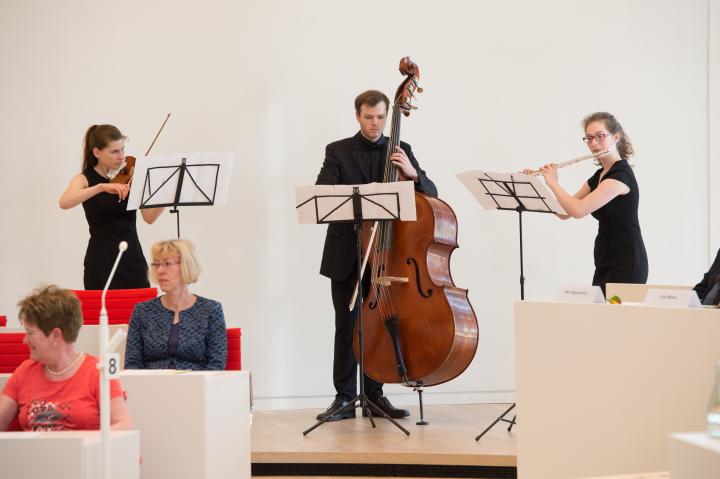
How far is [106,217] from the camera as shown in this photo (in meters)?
4.79

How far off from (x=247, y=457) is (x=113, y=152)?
195cm

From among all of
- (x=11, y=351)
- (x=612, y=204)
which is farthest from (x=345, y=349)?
(x=11, y=351)

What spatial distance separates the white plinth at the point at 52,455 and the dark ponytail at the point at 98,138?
7.87 feet

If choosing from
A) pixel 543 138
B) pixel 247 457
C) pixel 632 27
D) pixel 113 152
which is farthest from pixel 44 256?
pixel 632 27

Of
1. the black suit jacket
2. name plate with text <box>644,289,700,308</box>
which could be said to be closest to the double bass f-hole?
the black suit jacket

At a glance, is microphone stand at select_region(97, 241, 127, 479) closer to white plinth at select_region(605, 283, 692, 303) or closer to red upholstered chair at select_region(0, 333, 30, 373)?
red upholstered chair at select_region(0, 333, 30, 373)

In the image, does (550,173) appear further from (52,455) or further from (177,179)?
(52,455)

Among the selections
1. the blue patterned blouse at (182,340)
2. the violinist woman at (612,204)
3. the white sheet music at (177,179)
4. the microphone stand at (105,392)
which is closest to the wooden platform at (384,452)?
the blue patterned blouse at (182,340)

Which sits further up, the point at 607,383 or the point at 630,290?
the point at 630,290

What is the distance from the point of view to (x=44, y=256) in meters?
5.72

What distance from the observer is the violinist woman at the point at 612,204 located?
4.30 m

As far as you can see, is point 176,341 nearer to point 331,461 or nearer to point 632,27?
point 331,461

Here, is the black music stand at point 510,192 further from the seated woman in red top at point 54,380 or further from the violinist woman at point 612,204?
the seated woman in red top at point 54,380

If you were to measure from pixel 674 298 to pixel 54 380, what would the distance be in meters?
1.86
